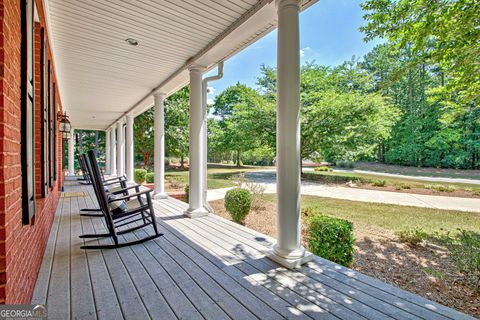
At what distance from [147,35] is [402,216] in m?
6.26

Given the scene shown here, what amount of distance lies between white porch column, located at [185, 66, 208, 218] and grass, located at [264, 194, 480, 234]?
11.0ft

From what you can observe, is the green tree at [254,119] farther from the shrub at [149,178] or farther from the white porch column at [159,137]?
the white porch column at [159,137]

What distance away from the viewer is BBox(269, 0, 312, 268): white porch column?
241 centimetres

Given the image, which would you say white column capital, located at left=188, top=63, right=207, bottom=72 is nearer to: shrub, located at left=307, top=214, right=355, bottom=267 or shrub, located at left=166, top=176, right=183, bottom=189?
shrub, located at left=307, top=214, right=355, bottom=267

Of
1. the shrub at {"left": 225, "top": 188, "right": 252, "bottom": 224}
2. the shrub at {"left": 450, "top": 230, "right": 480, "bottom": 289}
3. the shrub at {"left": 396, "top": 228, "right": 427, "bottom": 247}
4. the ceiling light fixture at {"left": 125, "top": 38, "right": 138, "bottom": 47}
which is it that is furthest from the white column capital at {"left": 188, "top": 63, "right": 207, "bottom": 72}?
the shrub at {"left": 396, "top": 228, "right": 427, "bottom": 247}

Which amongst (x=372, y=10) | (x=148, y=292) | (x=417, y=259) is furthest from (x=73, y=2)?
(x=417, y=259)

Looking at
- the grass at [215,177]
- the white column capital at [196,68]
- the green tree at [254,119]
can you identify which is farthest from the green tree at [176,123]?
the white column capital at [196,68]

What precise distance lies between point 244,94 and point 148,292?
40.3ft

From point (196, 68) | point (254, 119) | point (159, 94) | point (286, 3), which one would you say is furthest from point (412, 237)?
point (254, 119)

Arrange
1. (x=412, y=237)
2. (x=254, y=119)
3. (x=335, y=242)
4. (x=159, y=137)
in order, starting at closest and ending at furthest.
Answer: (x=335, y=242)
(x=412, y=237)
(x=159, y=137)
(x=254, y=119)

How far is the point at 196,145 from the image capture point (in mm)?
4254

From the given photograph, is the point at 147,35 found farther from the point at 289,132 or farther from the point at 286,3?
the point at 289,132

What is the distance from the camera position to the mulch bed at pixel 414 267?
2.48 m

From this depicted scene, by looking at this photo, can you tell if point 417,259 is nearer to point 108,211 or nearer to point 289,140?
point 289,140
